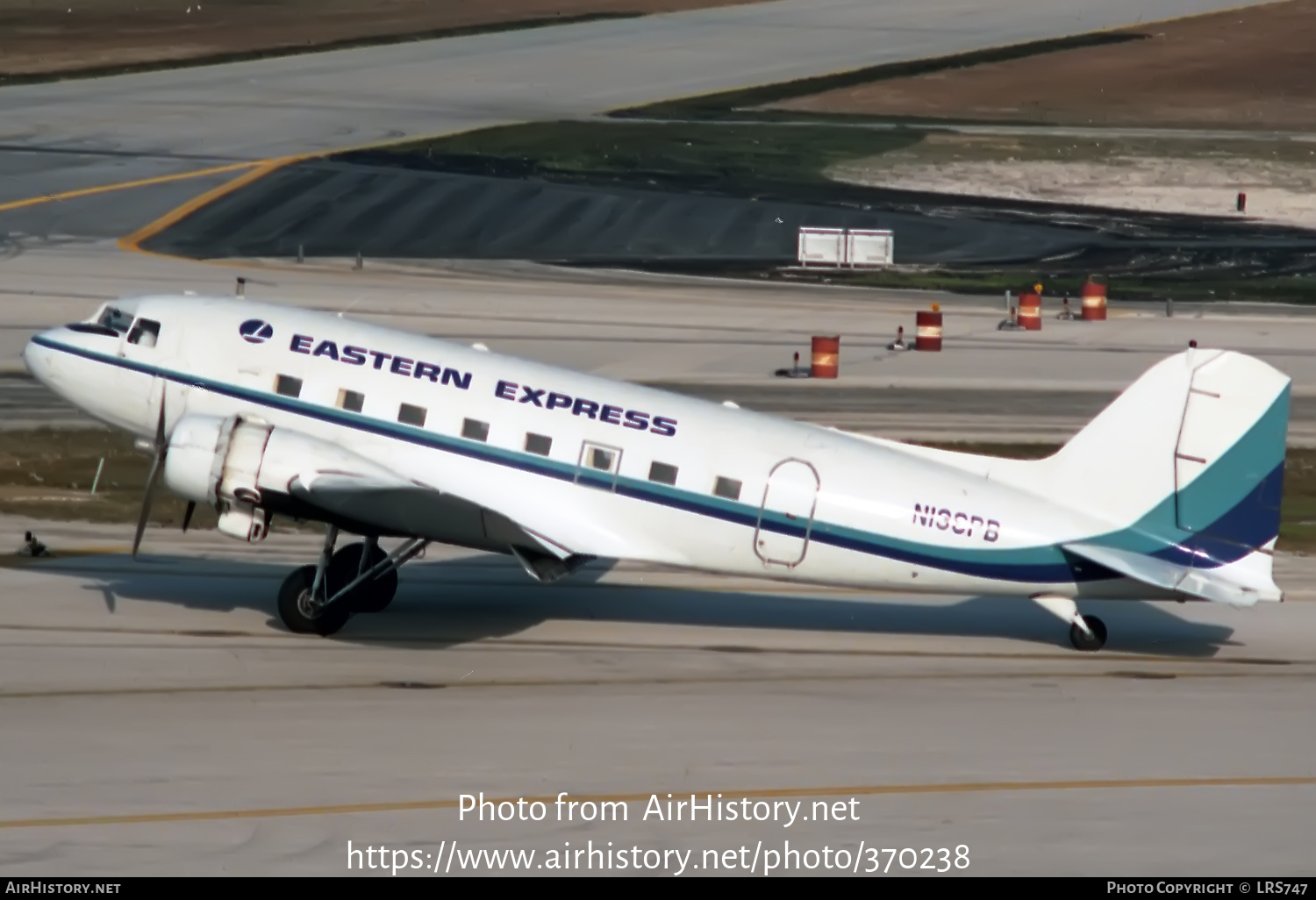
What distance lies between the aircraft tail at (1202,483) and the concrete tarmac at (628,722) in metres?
1.53

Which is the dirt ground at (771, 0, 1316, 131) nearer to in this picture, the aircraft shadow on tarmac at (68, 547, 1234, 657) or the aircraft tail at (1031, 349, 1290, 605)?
the aircraft shadow on tarmac at (68, 547, 1234, 657)

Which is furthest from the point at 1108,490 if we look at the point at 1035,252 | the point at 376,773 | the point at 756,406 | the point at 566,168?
the point at 566,168

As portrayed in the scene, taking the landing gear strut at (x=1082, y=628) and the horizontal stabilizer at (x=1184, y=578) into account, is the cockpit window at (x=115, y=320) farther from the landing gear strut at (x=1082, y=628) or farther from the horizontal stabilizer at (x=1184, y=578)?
the horizontal stabilizer at (x=1184, y=578)

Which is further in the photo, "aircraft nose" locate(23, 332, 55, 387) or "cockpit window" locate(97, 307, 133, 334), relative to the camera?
"aircraft nose" locate(23, 332, 55, 387)

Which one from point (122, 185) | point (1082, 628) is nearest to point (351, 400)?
A: point (1082, 628)

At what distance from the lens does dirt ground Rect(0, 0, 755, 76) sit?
3457 inches

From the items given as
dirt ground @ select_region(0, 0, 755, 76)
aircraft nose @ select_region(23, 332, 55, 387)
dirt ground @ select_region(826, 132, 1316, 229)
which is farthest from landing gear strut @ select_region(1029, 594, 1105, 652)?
dirt ground @ select_region(0, 0, 755, 76)

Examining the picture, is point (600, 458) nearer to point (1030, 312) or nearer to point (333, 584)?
point (333, 584)

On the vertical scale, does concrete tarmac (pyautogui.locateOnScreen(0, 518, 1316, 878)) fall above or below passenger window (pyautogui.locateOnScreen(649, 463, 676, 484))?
below

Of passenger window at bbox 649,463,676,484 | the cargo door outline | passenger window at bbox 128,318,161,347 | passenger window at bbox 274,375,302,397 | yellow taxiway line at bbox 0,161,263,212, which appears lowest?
the cargo door outline

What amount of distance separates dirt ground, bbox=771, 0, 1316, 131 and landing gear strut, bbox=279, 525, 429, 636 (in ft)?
192

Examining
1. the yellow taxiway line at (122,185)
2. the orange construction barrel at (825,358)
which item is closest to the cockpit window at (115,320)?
the orange construction barrel at (825,358)

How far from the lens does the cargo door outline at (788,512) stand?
2348 centimetres

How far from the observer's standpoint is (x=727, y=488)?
23.6 meters
